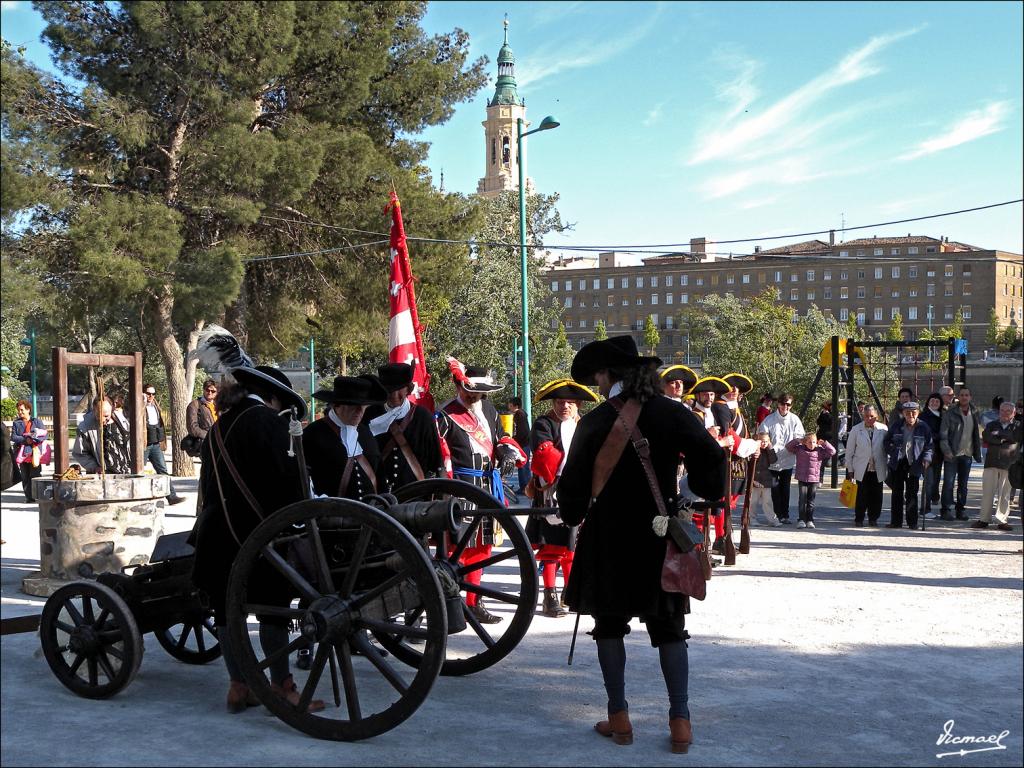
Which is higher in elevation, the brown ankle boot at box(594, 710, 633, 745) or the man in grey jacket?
the man in grey jacket

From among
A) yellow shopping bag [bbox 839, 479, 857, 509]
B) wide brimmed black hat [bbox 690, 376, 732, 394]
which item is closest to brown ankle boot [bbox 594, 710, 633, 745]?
wide brimmed black hat [bbox 690, 376, 732, 394]

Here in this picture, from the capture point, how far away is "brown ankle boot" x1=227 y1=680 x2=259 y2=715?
201 inches

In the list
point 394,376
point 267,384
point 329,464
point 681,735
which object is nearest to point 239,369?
point 267,384

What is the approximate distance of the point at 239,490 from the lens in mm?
5078

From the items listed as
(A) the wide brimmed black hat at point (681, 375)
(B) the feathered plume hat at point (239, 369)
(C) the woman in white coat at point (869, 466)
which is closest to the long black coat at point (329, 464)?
(B) the feathered plume hat at point (239, 369)

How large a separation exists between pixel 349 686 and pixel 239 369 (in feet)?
5.26

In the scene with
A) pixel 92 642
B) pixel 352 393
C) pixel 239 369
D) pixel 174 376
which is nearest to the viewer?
pixel 239 369

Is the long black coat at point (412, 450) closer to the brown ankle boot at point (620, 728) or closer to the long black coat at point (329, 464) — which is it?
the long black coat at point (329, 464)

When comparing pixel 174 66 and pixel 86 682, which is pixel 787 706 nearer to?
pixel 86 682

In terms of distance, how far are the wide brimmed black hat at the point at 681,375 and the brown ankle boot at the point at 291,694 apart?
524 centimetres

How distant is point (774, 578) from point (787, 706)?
13.0 ft

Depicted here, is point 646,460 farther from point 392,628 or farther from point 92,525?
point 92,525

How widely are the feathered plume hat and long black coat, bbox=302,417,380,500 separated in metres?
0.36

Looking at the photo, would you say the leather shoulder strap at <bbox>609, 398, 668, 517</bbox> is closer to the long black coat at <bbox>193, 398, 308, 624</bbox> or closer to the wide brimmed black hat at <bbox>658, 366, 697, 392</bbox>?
the long black coat at <bbox>193, 398, 308, 624</bbox>
